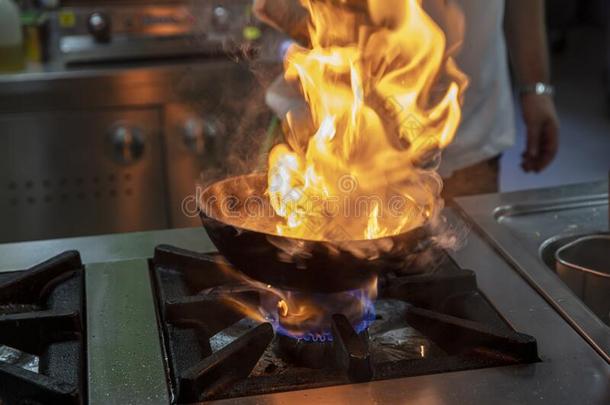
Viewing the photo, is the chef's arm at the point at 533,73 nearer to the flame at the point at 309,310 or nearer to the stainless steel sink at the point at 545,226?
the stainless steel sink at the point at 545,226

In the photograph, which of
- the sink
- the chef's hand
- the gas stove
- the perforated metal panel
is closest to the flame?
the gas stove

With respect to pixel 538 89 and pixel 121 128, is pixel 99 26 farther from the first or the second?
pixel 538 89

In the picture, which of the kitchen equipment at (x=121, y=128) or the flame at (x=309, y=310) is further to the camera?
the kitchen equipment at (x=121, y=128)

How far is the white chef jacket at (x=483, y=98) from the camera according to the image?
73.6 inches

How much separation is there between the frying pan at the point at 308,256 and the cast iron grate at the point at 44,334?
0.20m

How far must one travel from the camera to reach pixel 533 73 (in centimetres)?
200

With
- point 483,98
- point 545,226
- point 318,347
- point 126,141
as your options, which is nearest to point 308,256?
point 318,347

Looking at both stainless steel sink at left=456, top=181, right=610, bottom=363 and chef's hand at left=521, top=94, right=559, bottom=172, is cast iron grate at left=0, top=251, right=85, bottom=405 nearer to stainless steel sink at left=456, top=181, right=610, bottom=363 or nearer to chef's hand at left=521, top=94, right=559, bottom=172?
stainless steel sink at left=456, top=181, right=610, bottom=363

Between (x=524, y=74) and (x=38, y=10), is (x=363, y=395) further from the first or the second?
(x=38, y=10)

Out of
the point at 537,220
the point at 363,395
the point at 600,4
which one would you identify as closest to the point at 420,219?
the point at 363,395

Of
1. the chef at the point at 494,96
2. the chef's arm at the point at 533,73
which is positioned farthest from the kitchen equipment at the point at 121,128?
the chef's arm at the point at 533,73

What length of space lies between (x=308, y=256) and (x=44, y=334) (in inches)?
12.2

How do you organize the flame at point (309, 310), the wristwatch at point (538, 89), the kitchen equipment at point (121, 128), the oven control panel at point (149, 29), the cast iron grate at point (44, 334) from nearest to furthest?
the cast iron grate at point (44, 334), the flame at point (309, 310), the wristwatch at point (538, 89), the kitchen equipment at point (121, 128), the oven control panel at point (149, 29)

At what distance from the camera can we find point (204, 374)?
85 cm
